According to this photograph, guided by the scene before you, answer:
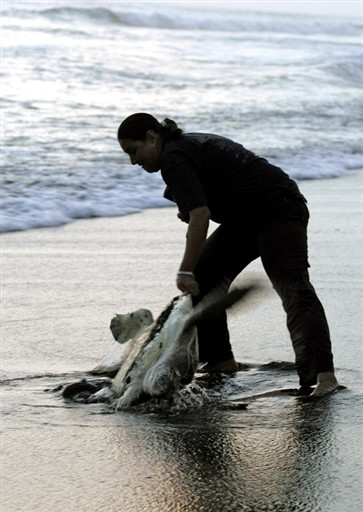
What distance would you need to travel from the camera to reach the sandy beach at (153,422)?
3559 millimetres

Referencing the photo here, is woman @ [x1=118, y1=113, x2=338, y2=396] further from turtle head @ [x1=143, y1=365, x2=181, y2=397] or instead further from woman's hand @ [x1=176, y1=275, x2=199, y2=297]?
turtle head @ [x1=143, y1=365, x2=181, y2=397]

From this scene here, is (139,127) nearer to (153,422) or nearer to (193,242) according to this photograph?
(193,242)

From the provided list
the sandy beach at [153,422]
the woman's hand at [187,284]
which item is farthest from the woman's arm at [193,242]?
the sandy beach at [153,422]

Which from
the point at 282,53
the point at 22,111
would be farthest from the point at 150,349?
the point at 282,53

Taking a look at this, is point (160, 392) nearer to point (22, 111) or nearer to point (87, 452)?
point (87, 452)

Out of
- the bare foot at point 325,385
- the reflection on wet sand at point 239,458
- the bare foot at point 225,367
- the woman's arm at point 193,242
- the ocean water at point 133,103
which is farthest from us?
the ocean water at point 133,103

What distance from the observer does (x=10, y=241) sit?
806cm

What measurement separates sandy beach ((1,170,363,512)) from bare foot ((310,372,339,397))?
0.06m

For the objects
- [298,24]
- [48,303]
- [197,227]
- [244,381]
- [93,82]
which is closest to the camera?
[197,227]

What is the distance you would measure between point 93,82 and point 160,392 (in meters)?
13.9

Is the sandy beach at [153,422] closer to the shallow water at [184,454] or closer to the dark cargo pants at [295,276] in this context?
the shallow water at [184,454]

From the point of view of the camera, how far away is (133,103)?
15.7 m

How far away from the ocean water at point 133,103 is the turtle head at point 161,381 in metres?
4.21

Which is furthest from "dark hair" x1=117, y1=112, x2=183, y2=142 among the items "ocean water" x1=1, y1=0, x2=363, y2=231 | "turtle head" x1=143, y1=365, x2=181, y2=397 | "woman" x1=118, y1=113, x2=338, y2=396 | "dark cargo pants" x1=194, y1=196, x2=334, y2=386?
"ocean water" x1=1, y1=0, x2=363, y2=231
